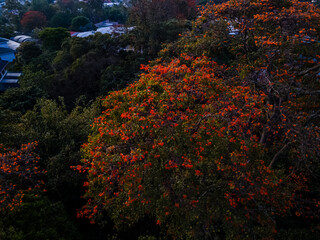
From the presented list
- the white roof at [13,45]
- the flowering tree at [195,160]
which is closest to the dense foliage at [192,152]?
the flowering tree at [195,160]

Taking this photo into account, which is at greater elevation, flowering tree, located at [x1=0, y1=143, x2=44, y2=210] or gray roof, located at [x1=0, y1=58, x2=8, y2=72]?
flowering tree, located at [x1=0, y1=143, x2=44, y2=210]

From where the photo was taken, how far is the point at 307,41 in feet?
32.8

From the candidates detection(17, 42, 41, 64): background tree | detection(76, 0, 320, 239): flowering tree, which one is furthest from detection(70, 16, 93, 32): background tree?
detection(76, 0, 320, 239): flowering tree

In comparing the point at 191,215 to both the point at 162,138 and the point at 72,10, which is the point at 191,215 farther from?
the point at 72,10

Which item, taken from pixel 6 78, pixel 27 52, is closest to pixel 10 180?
pixel 27 52

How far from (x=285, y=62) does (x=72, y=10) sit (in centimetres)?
5534

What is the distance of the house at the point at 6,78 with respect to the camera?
27.9 metres

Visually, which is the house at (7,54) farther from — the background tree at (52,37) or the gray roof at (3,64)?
the background tree at (52,37)

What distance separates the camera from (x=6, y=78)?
95.9ft

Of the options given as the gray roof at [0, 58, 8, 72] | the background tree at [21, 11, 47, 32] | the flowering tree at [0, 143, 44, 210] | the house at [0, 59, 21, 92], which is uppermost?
the background tree at [21, 11, 47, 32]

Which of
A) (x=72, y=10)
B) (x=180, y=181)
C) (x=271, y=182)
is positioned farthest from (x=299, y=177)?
(x=72, y=10)

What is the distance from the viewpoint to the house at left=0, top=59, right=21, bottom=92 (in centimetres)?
2793

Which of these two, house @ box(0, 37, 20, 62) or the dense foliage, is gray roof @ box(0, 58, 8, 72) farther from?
the dense foliage

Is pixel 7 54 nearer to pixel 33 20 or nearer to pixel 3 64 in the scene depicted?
pixel 3 64
